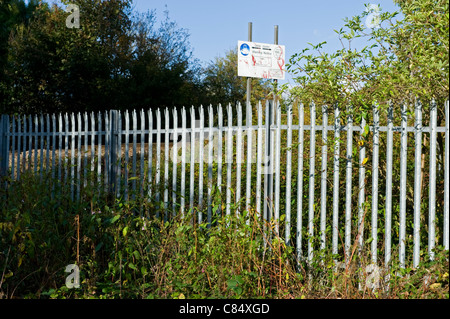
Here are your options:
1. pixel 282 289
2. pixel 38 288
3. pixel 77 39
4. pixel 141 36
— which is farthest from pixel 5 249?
pixel 141 36

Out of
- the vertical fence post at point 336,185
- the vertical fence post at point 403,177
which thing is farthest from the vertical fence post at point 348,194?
the vertical fence post at point 403,177

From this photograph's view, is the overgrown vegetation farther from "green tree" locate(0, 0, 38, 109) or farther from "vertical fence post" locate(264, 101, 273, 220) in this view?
"green tree" locate(0, 0, 38, 109)

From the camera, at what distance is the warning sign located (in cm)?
1391

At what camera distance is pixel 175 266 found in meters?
4.43

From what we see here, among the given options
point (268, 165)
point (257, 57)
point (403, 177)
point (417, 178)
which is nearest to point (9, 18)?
point (257, 57)

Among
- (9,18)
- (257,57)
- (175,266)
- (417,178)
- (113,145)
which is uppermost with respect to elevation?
(9,18)

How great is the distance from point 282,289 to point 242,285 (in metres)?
0.40

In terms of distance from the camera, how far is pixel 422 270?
159 inches

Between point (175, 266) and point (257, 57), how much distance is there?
10951 mm

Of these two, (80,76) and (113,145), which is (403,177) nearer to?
(113,145)

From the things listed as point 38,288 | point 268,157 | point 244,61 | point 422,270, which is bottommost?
point 38,288

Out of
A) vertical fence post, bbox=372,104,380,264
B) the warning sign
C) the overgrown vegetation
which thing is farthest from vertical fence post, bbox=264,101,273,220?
the warning sign

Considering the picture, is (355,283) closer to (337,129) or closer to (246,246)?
(246,246)

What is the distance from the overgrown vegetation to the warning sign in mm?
9367
